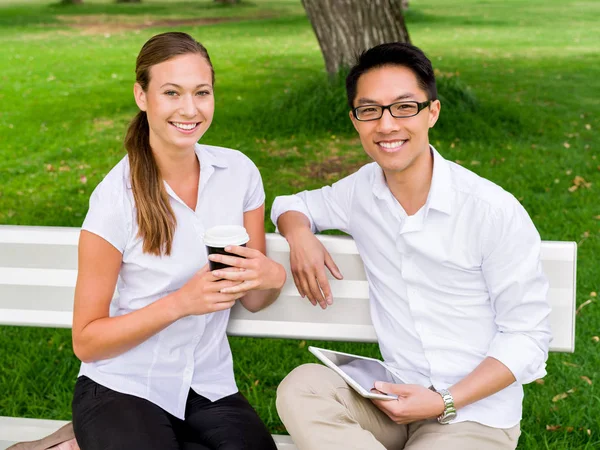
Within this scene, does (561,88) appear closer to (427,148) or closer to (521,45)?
(521,45)

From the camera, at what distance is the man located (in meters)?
2.60

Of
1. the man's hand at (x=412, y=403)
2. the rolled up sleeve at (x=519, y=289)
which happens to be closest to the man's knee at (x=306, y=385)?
the man's hand at (x=412, y=403)

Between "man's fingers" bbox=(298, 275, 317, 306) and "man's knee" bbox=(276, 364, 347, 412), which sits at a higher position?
"man's fingers" bbox=(298, 275, 317, 306)

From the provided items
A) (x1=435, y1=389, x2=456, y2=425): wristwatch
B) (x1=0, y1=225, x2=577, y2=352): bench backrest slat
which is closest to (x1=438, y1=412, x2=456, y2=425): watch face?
(x1=435, y1=389, x2=456, y2=425): wristwatch

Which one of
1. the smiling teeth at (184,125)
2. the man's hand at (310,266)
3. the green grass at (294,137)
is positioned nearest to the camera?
the smiling teeth at (184,125)

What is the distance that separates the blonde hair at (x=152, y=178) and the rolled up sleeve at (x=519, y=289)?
1.02m

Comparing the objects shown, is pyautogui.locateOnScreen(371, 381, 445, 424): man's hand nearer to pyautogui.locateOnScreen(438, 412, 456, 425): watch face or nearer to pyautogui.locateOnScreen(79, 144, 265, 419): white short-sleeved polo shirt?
pyautogui.locateOnScreen(438, 412, 456, 425): watch face

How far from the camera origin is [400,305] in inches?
112

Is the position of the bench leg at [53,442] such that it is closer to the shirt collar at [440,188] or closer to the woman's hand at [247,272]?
the woman's hand at [247,272]

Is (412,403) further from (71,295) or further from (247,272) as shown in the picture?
(71,295)

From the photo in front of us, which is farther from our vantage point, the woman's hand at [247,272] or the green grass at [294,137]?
the green grass at [294,137]

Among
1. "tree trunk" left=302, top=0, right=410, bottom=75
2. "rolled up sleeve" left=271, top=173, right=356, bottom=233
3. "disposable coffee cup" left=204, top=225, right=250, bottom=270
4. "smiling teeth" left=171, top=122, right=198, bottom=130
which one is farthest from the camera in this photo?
"tree trunk" left=302, top=0, right=410, bottom=75

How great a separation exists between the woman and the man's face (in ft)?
1.62

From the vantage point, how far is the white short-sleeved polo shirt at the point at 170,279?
8.95ft
